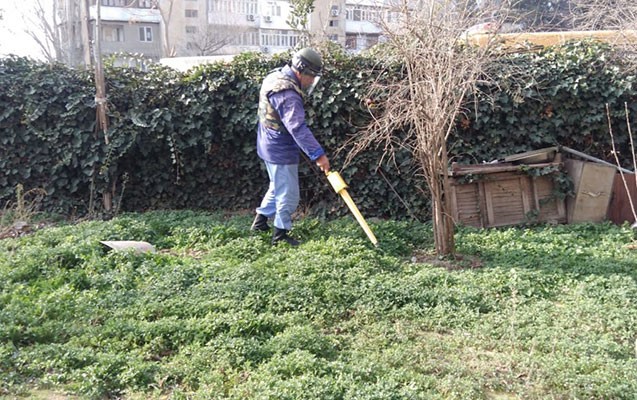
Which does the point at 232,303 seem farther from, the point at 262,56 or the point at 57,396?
the point at 262,56

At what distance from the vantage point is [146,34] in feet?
119

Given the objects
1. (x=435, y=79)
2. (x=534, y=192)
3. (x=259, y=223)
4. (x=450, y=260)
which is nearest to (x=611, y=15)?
(x=534, y=192)

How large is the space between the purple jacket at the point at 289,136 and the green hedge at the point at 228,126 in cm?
134

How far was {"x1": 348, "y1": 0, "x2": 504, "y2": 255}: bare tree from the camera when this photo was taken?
5223 millimetres

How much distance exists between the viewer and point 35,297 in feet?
14.9

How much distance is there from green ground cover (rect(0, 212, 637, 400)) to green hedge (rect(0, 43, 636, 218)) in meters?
1.47

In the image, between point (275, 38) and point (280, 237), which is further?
point (275, 38)

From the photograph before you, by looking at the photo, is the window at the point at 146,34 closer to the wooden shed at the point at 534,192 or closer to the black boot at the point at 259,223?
the black boot at the point at 259,223

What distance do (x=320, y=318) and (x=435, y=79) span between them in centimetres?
245

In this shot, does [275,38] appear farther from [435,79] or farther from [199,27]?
[435,79]

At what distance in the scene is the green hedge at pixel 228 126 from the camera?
277 inches

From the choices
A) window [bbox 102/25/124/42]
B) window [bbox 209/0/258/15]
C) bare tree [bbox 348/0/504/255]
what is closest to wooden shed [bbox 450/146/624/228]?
bare tree [bbox 348/0/504/255]

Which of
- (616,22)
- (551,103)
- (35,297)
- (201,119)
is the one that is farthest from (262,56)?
(616,22)

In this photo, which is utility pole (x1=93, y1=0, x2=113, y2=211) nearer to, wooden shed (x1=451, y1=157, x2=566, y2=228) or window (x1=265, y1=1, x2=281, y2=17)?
wooden shed (x1=451, y1=157, x2=566, y2=228)
